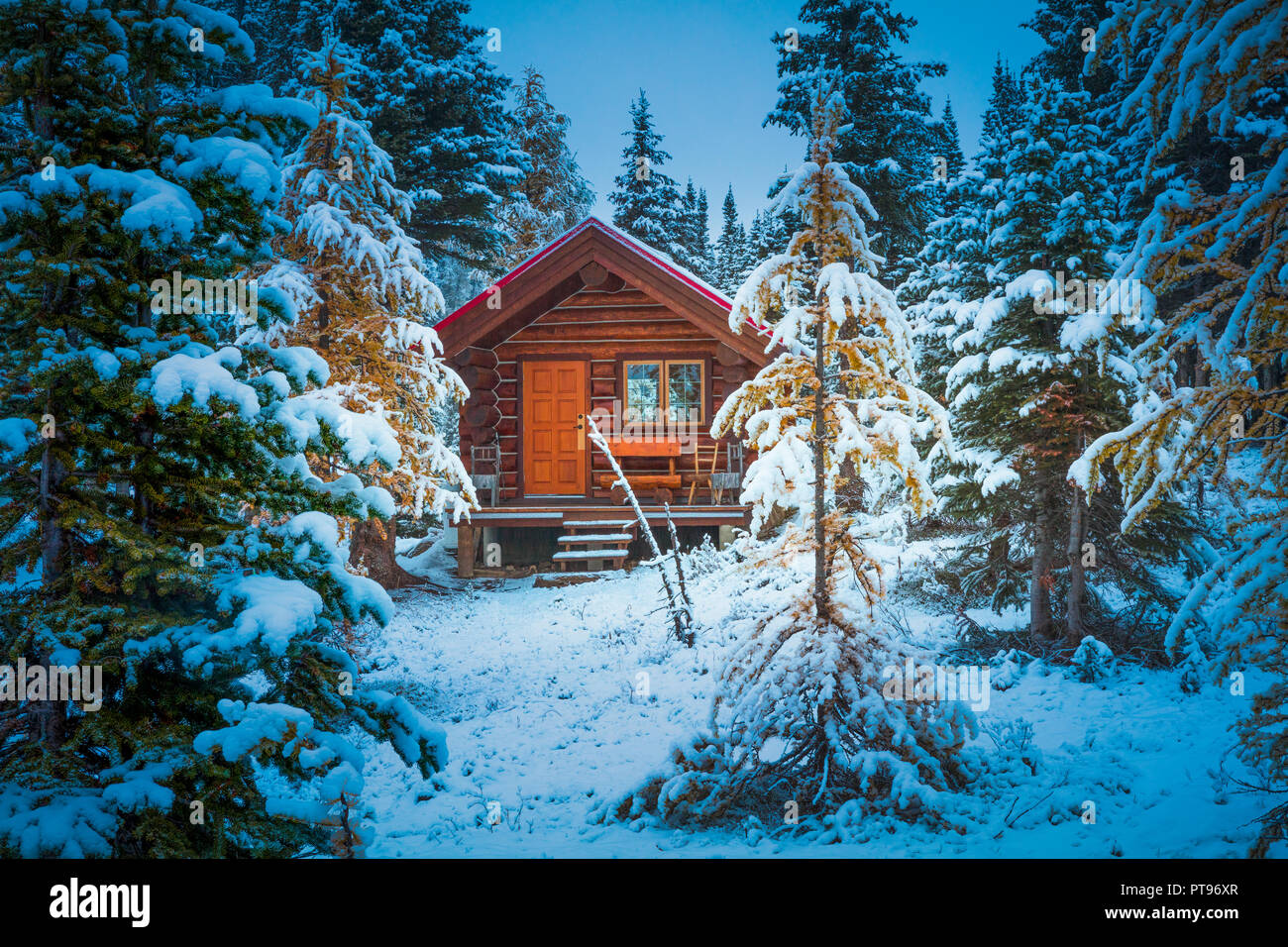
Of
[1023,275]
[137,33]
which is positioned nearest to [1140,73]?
[1023,275]

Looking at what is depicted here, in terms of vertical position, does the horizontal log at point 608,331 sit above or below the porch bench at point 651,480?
above

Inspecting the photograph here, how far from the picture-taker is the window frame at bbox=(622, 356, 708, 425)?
1538cm

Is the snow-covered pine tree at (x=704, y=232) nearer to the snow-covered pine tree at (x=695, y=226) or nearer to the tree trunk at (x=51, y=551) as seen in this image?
the snow-covered pine tree at (x=695, y=226)

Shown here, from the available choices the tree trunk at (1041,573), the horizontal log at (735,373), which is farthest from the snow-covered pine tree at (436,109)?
the tree trunk at (1041,573)

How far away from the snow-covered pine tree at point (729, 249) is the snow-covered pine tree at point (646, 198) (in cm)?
466

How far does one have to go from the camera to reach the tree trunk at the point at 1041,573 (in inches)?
332

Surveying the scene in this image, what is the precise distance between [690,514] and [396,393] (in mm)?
6556

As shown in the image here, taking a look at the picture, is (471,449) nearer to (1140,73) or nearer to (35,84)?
(35,84)

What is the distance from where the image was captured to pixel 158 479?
11.5ft

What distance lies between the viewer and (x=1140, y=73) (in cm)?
1410

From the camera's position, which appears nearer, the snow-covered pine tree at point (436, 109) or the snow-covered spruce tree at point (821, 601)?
the snow-covered spruce tree at point (821, 601)

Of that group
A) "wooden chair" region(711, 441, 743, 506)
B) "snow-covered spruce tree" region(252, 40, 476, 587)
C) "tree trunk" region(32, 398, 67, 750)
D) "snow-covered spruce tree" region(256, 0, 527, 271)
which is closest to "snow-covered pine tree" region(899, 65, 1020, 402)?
"wooden chair" region(711, 441, 743, 506)

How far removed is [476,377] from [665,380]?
13.5 feet

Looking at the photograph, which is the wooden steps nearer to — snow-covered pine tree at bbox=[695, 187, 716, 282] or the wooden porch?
the wooden porch
